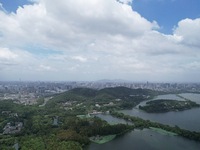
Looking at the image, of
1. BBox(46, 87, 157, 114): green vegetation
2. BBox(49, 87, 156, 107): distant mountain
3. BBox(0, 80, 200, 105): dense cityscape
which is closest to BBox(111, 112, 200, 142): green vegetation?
BBox(46, 87, 157, 114): green vegetation

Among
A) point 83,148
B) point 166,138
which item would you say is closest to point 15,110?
point 83,148

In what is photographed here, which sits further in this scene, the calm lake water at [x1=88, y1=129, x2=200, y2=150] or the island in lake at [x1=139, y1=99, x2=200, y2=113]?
the island in lake at [x1=139, y1=99, x2=200, y2=113]

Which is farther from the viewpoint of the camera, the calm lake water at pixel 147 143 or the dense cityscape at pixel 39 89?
the dense cityscape at pixel 39 89

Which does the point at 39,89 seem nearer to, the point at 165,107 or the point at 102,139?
the point at 165,107

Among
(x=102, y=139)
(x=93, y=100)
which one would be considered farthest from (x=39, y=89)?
(x=102, y=139)

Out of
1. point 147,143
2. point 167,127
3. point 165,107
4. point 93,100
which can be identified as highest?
point 93,100

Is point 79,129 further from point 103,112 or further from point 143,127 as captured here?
point 103,112

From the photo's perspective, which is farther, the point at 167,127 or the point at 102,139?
the point at 167,127

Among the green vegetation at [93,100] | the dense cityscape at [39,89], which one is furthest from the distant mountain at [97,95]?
the dense cityscape at [39,89]

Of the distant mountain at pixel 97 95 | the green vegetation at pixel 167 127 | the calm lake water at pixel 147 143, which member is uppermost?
the distant mountain at pixel 97 95

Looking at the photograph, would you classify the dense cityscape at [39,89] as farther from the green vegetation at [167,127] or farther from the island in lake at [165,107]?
the green vegetation at [167,127]

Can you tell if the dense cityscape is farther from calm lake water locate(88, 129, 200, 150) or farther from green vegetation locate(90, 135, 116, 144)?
calm lake water locate(88, 129, 200, 150)

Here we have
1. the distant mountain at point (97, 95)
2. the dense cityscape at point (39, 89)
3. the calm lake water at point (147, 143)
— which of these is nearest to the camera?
the calm lake water at point (147, 143)
